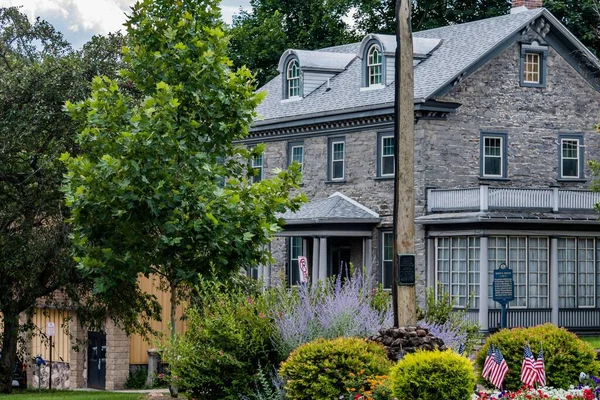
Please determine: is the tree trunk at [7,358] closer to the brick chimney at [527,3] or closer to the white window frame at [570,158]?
the white window frame at [570,158]

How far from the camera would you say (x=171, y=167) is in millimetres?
24188

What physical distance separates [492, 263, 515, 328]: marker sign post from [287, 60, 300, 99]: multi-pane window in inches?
522

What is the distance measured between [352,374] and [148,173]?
26.6 ft

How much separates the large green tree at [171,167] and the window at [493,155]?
15.2 meters

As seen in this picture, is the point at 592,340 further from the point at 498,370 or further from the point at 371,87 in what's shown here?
the point at 498,370

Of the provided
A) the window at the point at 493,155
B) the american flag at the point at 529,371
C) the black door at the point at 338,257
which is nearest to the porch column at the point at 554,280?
the window at the point at 493,155

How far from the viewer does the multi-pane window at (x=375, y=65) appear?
137ft

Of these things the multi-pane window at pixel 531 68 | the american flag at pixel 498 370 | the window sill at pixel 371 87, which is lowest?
the american flag at pixel 498 370

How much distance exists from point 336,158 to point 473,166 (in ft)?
16.9

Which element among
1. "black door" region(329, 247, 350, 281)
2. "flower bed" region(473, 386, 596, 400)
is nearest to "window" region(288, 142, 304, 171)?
"black door" region(329, 247, 350, 281)

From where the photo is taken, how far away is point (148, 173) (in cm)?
2409

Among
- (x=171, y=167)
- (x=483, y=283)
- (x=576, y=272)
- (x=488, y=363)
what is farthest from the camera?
(x=576, y=272)

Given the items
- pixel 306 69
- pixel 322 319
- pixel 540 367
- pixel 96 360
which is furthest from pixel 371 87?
pixel 540 367

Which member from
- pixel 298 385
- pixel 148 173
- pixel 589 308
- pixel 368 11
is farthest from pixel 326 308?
pixel 368 11
